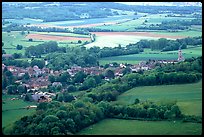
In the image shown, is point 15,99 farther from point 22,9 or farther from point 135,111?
point 22,9

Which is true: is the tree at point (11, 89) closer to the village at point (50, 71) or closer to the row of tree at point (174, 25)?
the village at point (50, 71)

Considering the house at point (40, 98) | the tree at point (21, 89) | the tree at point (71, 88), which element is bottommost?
the tree at point (71, 88)

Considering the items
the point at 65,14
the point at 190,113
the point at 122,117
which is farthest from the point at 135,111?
the point at 65,14

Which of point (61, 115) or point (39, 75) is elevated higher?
point (61, 115)

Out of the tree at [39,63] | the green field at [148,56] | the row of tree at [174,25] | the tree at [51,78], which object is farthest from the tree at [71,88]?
the row of tree at [174,25]

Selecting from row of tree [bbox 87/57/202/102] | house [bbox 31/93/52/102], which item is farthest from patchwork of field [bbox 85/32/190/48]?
house [bbox 31/93/52/102]
